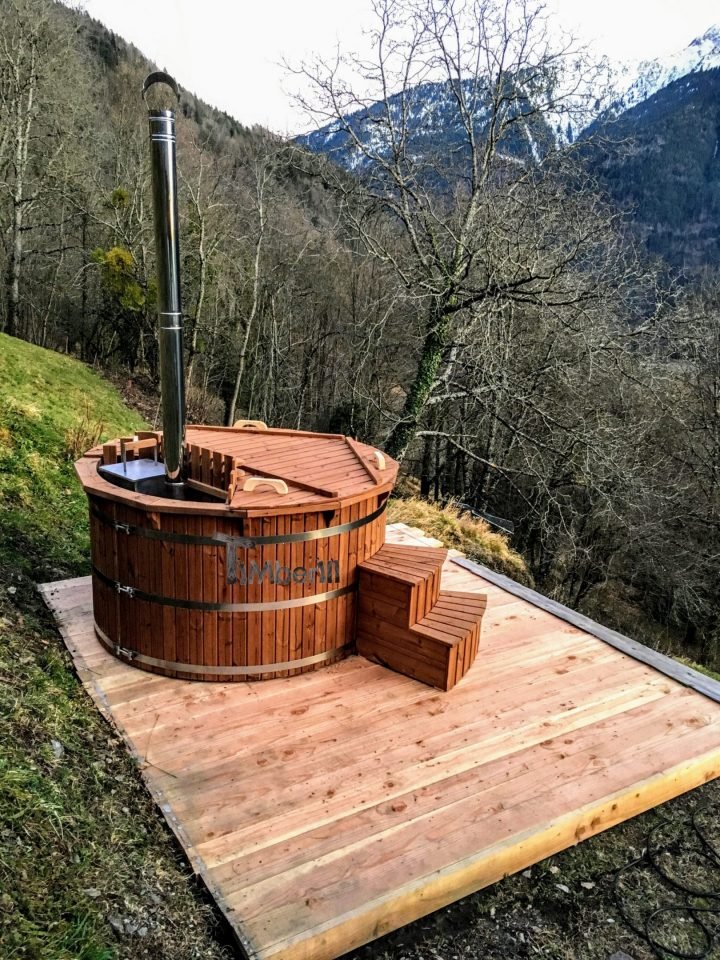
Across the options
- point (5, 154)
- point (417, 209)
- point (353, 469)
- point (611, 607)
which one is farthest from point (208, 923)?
point (611, 607)

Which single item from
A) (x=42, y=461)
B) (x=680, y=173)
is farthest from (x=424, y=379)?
(x=680, y=173)

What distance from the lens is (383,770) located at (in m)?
3.38

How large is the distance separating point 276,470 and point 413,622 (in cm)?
144

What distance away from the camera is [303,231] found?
62.4ft

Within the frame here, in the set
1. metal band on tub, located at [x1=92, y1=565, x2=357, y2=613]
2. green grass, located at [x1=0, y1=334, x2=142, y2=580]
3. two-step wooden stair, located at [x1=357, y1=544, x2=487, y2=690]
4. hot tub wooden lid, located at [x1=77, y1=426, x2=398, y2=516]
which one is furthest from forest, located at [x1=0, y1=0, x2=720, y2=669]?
metal band on tub, located at [x1=92, y1=565, x2=357, y2=613]

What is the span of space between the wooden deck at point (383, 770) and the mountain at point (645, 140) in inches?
320

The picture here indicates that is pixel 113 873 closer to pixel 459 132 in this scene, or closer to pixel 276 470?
pixel 276 470

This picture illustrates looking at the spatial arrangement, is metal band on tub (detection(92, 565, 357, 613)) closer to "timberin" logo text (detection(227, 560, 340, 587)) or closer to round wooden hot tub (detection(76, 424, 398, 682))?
round wooden hot tub (detection(76, 424, 398, 682))

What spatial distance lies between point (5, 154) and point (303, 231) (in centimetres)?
788

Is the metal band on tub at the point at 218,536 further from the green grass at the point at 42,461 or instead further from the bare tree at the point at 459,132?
the bare tree at the point at 459,132

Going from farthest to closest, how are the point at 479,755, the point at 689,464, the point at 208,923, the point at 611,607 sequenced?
the point at 611,607, the point at 689,464, the point at 479,755, the point at 208,923

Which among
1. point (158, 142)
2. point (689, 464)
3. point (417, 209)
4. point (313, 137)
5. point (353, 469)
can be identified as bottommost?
point (689, 464)

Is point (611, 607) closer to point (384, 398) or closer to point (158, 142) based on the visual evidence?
point (384, 398)

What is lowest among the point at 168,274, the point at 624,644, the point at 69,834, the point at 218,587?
the point at 624,644
